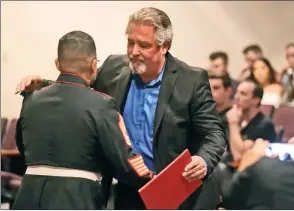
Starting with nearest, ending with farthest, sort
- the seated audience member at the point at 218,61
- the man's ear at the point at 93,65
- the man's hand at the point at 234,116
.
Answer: the man's ear at the point at 93,65
the man's hand at the point at 234,116
the seated audience member at the point at 218,61

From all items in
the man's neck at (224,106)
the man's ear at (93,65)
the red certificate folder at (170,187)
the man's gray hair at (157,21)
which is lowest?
the man's neck at (224,106)

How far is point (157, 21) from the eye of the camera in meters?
2.09

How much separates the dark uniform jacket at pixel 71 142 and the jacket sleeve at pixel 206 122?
29 centimetres

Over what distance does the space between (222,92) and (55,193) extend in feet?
7.09

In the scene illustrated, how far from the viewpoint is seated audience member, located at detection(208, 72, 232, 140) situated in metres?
3.76

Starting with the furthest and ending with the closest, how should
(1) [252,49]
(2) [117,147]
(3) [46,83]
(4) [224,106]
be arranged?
(1) [252,49] < (4) [224,106] < (3) [46,83] < (2) [117,147]

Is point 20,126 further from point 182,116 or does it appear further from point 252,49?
point 252,49

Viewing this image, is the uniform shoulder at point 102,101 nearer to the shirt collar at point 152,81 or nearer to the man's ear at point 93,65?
the man's ear at point 93,65

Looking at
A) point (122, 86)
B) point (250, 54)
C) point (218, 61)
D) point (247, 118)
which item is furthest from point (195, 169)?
point (250, 54)

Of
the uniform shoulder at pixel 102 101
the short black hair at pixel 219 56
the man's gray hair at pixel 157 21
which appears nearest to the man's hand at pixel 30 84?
the uniform shoulder at pixel 102 101

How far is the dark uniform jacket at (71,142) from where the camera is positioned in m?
1.85

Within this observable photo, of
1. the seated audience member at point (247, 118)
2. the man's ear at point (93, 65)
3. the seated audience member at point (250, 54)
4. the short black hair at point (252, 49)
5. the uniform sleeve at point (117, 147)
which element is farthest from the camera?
the short black hair at point (252, 49)

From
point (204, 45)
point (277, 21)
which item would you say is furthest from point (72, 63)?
point (277, 21)

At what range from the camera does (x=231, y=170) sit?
10.5ft
